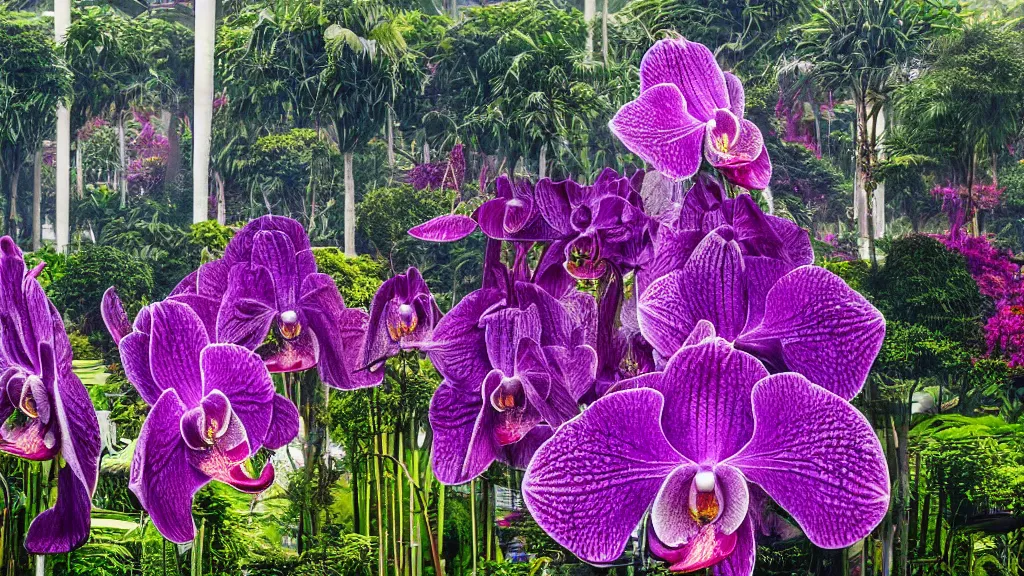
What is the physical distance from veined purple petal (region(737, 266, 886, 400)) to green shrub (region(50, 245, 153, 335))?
1591 mm

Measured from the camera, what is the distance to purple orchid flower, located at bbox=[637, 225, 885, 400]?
0.26 m

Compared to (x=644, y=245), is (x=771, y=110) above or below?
above

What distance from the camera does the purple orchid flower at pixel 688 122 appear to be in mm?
295

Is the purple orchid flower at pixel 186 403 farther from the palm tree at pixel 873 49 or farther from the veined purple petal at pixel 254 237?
the palm tree at pixel 873 49

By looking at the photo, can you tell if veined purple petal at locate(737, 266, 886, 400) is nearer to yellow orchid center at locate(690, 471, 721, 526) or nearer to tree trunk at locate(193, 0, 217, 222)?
yellow orchid center at locate(690, 471, 721, 526)

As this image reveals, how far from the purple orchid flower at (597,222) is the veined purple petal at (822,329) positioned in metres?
0.08

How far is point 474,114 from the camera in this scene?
177 centimetres

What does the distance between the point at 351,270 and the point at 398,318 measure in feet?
4.25

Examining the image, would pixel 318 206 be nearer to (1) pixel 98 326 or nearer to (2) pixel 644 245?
(1) pixel 98 326

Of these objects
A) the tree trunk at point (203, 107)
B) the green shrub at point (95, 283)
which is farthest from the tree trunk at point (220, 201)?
the green shrub at point (95, 283)

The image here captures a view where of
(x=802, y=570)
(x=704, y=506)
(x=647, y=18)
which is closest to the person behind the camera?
(x=704, y=506)

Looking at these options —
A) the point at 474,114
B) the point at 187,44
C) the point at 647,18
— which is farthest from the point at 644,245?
the point at 187,44

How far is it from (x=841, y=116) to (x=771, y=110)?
0.40 ft

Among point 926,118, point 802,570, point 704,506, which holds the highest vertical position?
point 926,118
